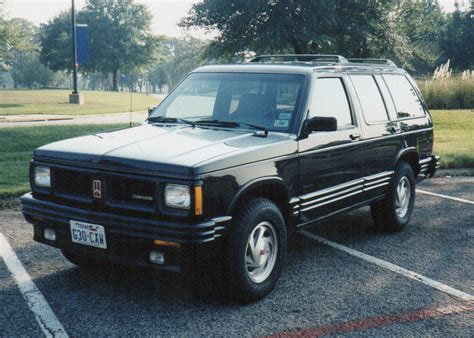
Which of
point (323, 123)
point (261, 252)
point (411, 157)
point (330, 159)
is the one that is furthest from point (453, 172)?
point (261, 252)

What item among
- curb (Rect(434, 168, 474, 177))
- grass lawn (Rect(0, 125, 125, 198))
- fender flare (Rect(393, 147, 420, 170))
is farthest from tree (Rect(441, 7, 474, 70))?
fender flare (Rect(393, 147, 420, 170))

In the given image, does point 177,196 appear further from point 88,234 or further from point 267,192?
point 267,192

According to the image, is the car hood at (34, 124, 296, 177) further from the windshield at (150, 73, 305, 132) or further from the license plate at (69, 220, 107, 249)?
the license plate at (69, 220, 107, 249)

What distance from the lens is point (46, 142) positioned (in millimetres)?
12812

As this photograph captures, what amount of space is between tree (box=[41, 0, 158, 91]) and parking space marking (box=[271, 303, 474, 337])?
67820 millimetres

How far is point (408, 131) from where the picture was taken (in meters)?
6.48

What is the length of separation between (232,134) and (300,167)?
0.63 m

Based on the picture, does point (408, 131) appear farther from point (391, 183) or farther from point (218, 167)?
point (218, 167)

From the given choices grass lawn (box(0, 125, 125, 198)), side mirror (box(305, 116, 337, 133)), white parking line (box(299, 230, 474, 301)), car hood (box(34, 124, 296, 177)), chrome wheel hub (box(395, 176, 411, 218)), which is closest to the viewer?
car hood (box(34, 124, 296, 177))

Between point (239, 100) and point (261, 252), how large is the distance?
4.81ft

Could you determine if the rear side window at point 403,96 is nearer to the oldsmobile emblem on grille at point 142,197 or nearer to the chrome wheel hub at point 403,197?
the chrome wheel hub at point 403,197

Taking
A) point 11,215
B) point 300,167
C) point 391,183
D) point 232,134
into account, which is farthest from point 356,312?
point 11,215

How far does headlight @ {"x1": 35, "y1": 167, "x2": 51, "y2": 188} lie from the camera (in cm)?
443

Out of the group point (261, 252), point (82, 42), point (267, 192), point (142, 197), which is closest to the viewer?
point (142, 197)
